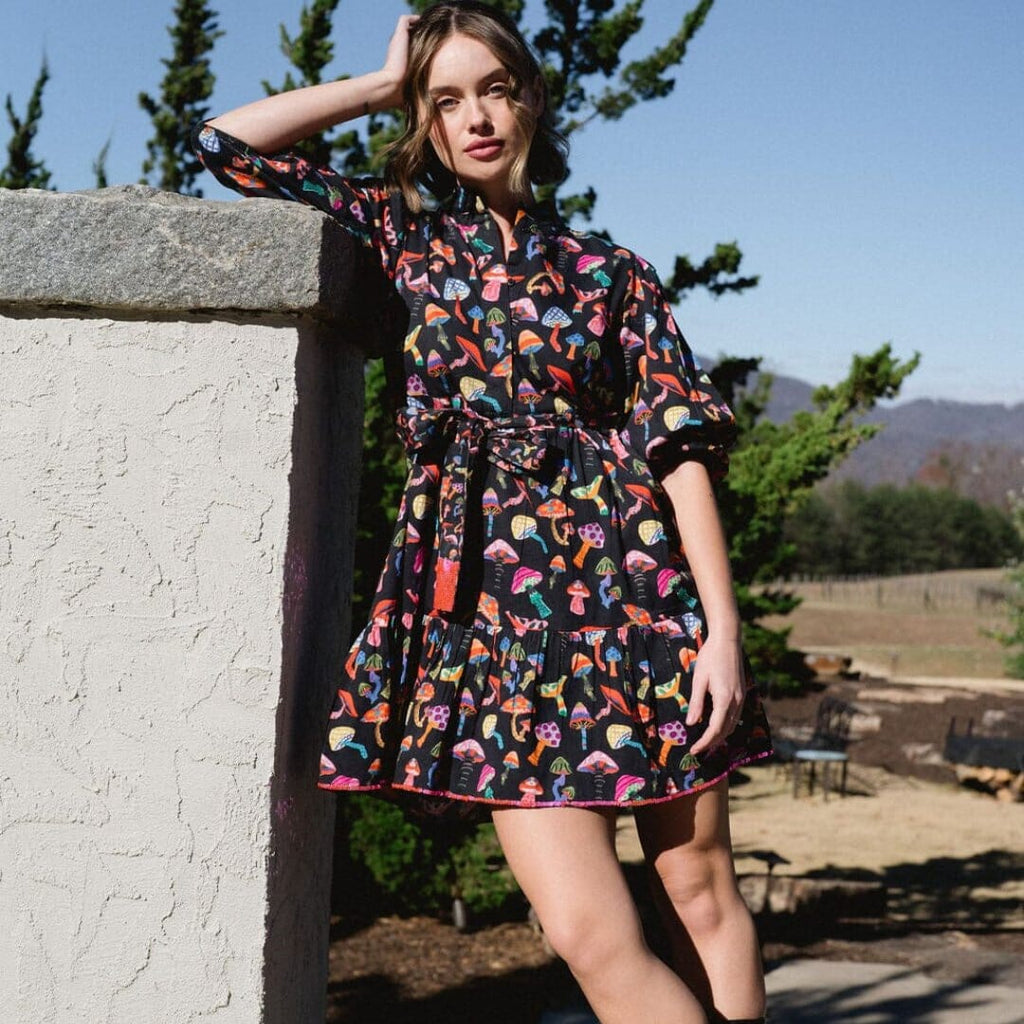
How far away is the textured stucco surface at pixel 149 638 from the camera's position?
1.73 metres

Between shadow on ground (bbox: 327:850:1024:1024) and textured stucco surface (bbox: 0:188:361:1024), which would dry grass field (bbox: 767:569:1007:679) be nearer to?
shadow on ground (bbox: 327:850:1024:1024)

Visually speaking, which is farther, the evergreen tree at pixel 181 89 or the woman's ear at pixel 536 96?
the evergreen tree at pixel 181 89

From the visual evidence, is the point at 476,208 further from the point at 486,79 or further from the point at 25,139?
the point at 25,139

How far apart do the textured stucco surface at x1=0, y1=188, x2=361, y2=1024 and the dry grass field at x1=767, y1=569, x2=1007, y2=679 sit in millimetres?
17576

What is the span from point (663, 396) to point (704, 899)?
0.79 m

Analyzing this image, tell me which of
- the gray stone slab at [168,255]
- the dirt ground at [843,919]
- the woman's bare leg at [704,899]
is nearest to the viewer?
the gray stone slab at [168,255]

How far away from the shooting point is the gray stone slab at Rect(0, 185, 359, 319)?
1.69 meters

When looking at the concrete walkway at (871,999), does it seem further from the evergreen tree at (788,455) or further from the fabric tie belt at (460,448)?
the fabric tie belt at (460,448)

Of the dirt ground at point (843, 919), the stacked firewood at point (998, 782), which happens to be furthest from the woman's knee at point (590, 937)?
the stacked firewood at point (998, 782)

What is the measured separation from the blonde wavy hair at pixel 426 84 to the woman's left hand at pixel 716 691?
0.82 metres

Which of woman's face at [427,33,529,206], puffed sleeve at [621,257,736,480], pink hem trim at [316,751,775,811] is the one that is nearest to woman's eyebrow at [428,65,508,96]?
woman's face at [427,33,529,206]

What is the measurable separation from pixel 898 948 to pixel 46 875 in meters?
4.15

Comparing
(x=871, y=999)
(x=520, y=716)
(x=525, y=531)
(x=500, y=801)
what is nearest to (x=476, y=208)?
(x=525, y=531)

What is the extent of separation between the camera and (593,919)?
1.76 meters
